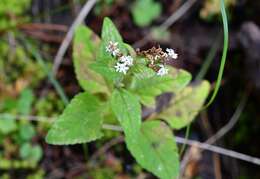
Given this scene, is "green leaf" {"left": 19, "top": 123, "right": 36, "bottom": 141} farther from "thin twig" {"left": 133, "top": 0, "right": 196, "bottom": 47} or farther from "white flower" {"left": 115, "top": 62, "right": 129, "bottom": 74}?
"white flower" {"left": 115, "top": 62, "right": 129, "bottom": 74}

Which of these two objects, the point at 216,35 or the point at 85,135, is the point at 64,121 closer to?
the point at 85,135

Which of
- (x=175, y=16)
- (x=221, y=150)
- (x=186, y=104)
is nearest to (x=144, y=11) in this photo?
(x=175, y=16)

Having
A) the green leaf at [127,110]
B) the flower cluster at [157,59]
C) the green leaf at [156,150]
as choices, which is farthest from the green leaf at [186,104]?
the flower cluster at [157,59]

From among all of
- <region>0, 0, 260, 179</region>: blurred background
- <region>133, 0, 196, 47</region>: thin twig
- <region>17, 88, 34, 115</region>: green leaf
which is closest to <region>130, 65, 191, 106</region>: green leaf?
<region>0, 0, 260, 179</region>: blurred background

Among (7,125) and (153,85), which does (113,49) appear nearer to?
(153,85)

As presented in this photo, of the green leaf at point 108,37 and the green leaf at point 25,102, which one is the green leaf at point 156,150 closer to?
the green leaf at point 108,37

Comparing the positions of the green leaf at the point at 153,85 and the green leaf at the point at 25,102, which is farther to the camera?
the green leaf at the point at 25,102
